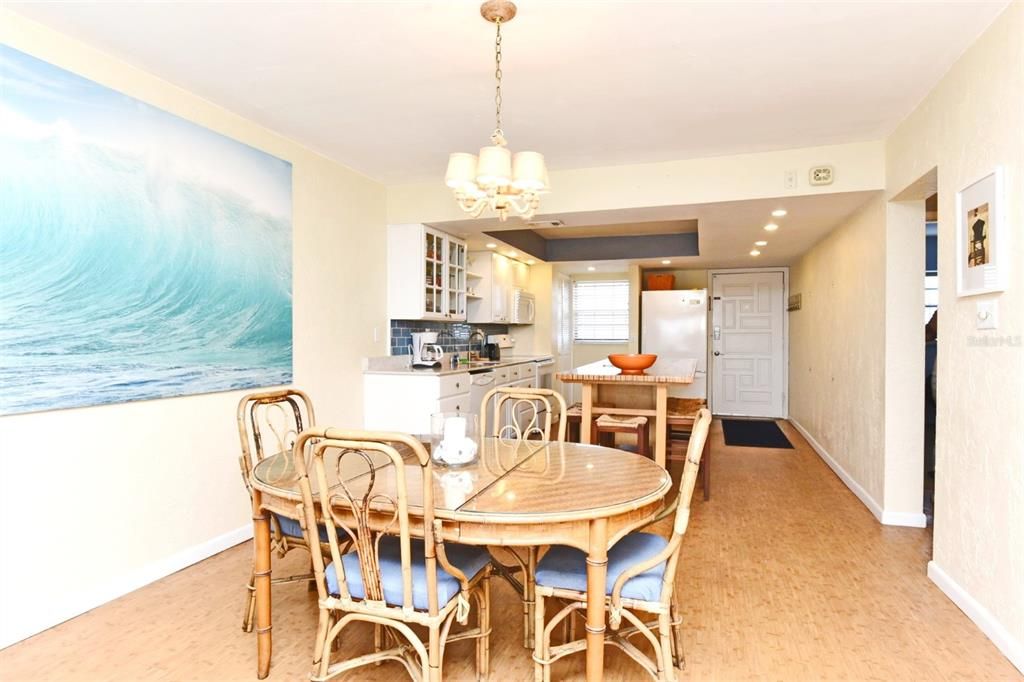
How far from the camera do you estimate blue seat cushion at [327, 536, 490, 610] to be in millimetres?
1719

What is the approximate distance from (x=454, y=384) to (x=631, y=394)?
4.53 feet

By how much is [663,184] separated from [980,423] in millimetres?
2290

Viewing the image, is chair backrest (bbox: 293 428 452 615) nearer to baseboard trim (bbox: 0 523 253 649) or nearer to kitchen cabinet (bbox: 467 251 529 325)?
baseboard trim (bbox: 0 523 253 649)

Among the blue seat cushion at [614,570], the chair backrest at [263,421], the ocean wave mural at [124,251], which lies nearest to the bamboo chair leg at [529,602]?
the blue seat cushion at [614,570]

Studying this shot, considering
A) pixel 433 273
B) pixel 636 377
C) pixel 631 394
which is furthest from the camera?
pixel 433 273

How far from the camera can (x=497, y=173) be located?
2203mm

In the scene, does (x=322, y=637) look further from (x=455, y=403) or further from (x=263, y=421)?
(x=455, y=403)

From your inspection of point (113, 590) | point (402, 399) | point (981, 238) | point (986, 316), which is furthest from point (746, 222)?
point (113, 590)

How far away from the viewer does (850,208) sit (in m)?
4.09

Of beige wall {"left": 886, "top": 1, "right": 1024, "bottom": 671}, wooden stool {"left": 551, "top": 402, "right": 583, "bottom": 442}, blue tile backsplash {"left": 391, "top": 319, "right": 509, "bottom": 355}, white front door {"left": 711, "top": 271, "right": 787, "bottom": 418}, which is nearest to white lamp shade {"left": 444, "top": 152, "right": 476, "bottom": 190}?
beige wall {"left": 886, "top": 1, "right": 1024, "bottom": 671}

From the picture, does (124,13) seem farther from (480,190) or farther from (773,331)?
(773,331)

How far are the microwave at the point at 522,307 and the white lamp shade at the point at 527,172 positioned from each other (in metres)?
4.23

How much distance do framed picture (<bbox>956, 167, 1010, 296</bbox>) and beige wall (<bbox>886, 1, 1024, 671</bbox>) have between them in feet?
0.12

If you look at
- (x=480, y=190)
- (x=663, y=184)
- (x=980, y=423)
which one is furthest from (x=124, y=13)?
(x=980, y=423)
